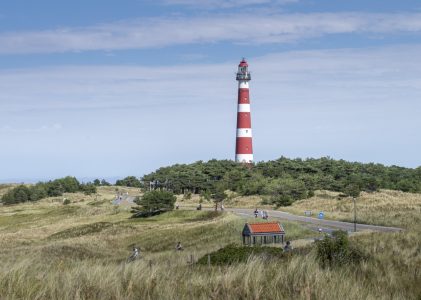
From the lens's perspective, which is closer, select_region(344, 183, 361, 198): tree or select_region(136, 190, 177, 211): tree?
select_region(136, 190, 177, 211): tree

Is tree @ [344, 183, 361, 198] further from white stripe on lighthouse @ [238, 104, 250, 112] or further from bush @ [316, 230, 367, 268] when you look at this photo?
bush @ [316, 230, 367, 268]

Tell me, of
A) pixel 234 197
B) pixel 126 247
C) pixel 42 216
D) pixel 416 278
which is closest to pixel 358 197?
pixel 234 197

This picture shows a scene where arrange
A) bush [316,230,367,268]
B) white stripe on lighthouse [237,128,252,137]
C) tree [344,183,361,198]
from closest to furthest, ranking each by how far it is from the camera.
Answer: bush [316,230,367,268]
tree [344,183,361,198]
white stripe on lighthouse [237,128,252,137]

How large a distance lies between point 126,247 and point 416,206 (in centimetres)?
3474

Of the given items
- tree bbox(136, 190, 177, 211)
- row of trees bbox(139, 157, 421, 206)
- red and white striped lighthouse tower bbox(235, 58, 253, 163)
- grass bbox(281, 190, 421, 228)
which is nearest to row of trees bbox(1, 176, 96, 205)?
row of trees bbox(139, 157, 421, 206)

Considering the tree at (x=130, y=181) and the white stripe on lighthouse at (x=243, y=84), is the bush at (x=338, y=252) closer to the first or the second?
the white stripe on lighthouse at (x=243, y=84)

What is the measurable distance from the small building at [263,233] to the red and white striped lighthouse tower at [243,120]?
193 ft

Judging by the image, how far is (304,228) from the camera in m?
51.0

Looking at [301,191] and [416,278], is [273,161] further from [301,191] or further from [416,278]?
[416,278]

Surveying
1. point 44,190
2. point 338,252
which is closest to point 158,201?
point 44,190

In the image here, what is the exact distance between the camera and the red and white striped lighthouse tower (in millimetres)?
102812

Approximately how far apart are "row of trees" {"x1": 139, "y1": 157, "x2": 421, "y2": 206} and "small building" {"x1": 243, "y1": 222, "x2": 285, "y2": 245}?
4941 centimetres

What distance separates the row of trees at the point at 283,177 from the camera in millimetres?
99000

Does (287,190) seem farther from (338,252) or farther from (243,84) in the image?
(338,252)
